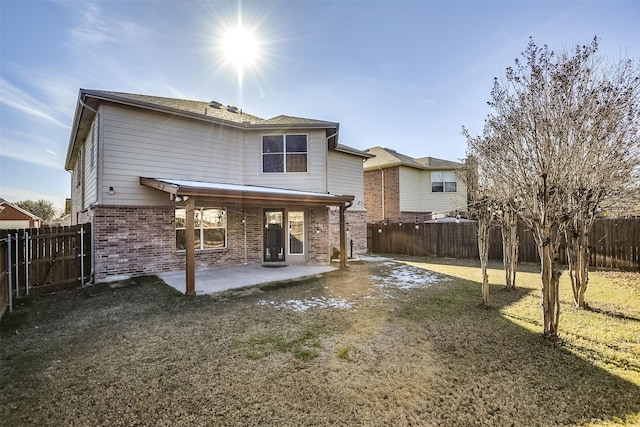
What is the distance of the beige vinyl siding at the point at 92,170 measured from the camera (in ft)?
29.2

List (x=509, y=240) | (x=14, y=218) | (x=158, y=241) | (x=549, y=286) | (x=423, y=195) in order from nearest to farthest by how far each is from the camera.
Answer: (x=549, y=286)
(x=509, y=240)
(x=158, y=241)
(x=423, y=195)
(x=14, y=218)

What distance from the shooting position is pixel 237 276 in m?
9.00

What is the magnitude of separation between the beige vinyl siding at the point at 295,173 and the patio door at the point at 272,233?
110 cm

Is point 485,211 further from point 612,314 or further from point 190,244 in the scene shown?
point 190,244

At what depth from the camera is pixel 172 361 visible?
12.6 ft

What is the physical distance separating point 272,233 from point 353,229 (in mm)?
5369

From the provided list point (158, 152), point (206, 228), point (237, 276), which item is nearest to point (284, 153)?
point (206, 228)

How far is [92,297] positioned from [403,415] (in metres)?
7.59

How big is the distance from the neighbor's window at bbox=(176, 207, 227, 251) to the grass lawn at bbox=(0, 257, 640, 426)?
10.1 feet

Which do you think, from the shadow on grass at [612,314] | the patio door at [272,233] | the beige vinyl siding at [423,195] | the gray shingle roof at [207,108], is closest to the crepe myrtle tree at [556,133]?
the shadow on grass at [612,314]

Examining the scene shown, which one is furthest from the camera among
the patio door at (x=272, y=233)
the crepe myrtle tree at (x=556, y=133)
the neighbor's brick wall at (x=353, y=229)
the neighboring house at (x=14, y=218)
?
the neighboring house at (x=14, y=218)

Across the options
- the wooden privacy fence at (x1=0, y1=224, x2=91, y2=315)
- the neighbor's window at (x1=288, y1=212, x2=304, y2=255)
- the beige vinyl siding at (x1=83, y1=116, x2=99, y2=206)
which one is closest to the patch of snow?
the neighbor's window at (x1=288, y1=212, x2=304, y2=255)

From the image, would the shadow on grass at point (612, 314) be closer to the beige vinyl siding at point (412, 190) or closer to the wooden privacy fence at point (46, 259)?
the wooden privacy fence at point (46, 259)

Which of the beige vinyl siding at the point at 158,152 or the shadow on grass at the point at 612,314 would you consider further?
the beige vinyl siding at the point at 158,152
